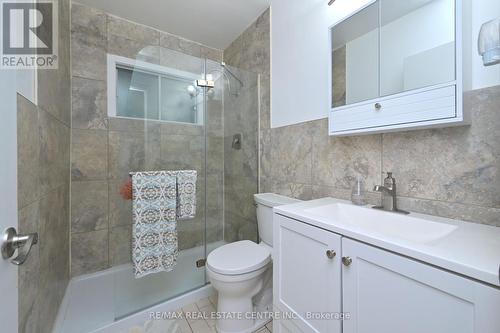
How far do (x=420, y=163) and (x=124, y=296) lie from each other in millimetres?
2012

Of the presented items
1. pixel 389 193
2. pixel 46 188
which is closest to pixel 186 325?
pixel 46 188

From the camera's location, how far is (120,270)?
169cm

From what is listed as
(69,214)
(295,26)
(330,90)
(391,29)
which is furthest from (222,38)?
(69,214)

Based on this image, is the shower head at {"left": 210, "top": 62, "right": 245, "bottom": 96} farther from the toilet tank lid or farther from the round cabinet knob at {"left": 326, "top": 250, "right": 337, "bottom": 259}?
the round cabinet knob at {"left": 326, "top": 250, "right": 337, "bottom": 259}

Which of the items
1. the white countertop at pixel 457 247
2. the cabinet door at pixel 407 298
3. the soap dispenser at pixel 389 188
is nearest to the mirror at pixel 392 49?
the soap dispenser at pixel 389 188

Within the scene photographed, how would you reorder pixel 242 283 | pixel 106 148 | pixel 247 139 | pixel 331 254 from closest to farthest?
pixel 331 254 → pixel 242 283 → pixel 106 148 → pixel 247 139

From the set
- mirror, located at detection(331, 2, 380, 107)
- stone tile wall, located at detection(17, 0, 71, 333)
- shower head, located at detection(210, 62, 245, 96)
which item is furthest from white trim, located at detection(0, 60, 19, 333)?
shower head, located at detection(210, 62, 245, 96)

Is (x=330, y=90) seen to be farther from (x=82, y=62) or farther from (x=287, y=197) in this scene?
(x=82, y=62)

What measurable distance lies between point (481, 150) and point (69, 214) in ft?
8.72

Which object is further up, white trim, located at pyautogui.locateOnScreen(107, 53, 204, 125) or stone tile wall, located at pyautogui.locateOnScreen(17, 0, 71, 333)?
white trim, located at pyautogui.locateOnScreen(107, 53, 204, 125)

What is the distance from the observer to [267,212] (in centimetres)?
158

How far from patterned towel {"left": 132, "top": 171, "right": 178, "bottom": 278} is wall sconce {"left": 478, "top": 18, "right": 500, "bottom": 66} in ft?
5.52

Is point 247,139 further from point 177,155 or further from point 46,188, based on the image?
point 46,188

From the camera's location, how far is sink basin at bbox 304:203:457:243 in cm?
81
